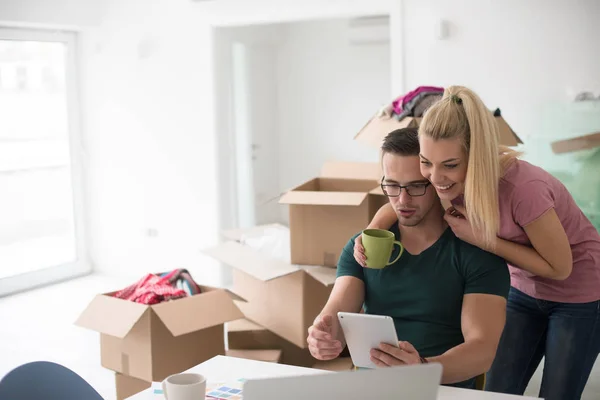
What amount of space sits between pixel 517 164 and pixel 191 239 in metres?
3.84

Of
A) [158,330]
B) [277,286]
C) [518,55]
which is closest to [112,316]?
[158,330]

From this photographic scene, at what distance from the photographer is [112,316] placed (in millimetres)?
2844

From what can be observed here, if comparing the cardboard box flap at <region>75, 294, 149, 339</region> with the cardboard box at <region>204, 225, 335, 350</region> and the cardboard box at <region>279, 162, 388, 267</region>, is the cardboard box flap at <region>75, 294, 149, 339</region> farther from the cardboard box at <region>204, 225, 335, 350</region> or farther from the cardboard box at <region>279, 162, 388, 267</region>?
the cardboard box at <region>279, 162, 388, 267</region>

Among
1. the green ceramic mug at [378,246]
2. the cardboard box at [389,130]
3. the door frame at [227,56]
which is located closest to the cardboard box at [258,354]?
the cardboard box at [389,130]

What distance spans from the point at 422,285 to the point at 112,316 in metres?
1.38

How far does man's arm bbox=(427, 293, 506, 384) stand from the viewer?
185 cm

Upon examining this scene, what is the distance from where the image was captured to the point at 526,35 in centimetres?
407

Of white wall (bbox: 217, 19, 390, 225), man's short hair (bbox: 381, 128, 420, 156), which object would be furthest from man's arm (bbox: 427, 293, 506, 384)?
white wall (bbox: 217, 19, 390, 225)

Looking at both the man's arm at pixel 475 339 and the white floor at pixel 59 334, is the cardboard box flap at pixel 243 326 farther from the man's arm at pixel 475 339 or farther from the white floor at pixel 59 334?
the man's arm at pixel 475 339

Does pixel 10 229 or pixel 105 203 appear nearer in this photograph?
pixel 10 229

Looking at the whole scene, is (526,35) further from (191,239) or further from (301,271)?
(191,239)

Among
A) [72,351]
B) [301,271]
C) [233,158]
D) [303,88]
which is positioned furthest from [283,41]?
[301,271]

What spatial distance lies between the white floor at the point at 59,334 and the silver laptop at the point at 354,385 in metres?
2.45

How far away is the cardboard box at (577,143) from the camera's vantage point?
3.99 meters
